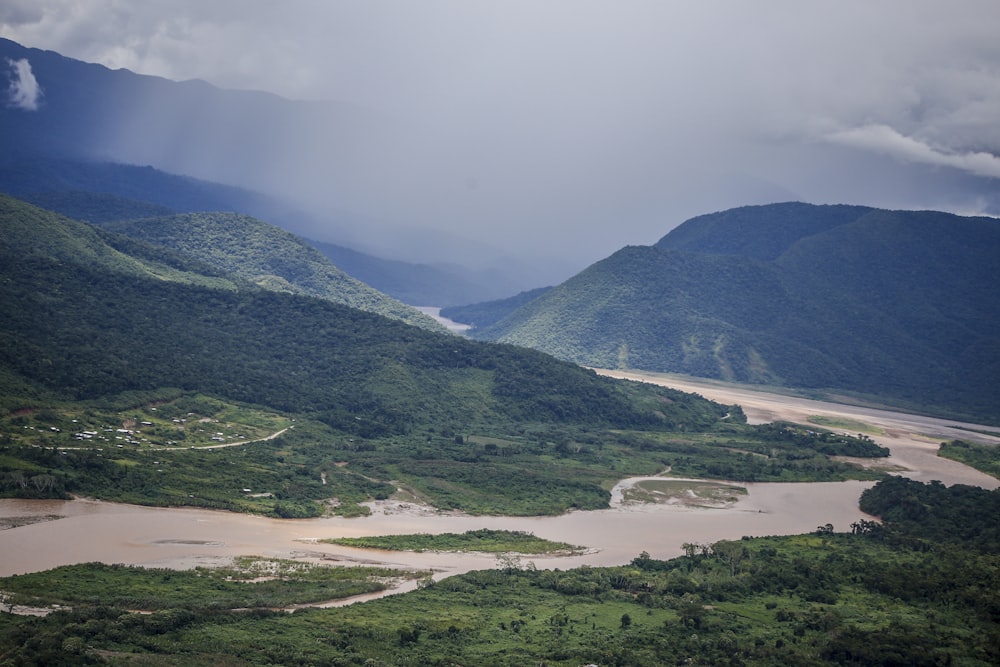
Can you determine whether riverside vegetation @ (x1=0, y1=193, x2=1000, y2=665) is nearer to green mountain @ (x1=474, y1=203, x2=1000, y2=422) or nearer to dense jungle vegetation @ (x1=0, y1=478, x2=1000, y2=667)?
dense jungle vegetation @ (x1=0, y1=478, x2=1000, y2=667)

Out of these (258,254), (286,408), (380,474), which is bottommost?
(380,474)

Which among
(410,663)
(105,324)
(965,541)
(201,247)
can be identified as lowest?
(410,663)

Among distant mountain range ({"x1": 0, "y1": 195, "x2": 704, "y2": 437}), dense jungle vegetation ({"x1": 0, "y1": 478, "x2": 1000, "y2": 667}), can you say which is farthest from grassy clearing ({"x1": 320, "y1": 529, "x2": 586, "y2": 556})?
distant mountain range ({"x1": 0, "y1": 195, "x2": 704, "y2": 437})

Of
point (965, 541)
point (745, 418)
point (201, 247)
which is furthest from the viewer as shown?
point (201, 247)

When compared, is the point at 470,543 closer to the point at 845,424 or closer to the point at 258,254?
the point at 845,424

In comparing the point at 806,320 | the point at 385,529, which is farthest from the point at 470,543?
the point at 806,320

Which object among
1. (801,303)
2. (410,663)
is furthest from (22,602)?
(801,303)

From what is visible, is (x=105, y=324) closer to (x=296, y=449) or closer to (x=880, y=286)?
(x=296, y=449)
